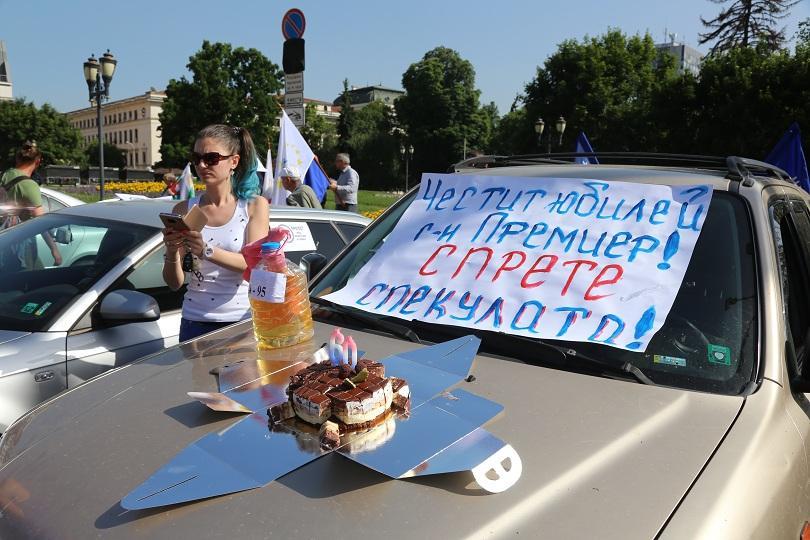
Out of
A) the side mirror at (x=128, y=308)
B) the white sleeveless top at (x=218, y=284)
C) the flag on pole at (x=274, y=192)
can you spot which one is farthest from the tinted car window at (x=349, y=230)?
the flag on pole at (x=274, y=192)

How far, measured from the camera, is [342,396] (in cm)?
156

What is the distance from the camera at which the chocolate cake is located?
152cm

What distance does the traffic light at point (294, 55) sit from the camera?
7.82 meters

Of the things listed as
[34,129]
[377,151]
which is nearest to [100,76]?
[377,151]

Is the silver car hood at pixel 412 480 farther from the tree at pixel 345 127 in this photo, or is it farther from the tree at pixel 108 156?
the tree at pixel 108 156

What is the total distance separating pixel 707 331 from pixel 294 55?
7.04m

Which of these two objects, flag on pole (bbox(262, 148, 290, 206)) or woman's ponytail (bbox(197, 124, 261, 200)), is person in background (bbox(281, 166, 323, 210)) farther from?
woman's ponytail (bbox(197, 124, 261, 200))

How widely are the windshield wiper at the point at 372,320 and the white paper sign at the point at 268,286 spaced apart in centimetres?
27

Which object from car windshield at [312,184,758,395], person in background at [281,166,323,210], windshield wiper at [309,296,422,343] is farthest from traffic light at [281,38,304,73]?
car windshield at [312,184,758,395]

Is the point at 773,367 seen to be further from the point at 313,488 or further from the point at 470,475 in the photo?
the point at 313,488

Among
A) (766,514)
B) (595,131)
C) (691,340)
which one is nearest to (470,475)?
(766,514)

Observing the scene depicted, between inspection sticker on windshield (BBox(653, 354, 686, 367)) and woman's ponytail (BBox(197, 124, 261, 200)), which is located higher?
woman's ponytail (BBox(197, 124, 261, 200))

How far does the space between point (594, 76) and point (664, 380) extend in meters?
49.8

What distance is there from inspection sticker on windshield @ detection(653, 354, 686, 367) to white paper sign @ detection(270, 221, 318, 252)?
9.54 feet
